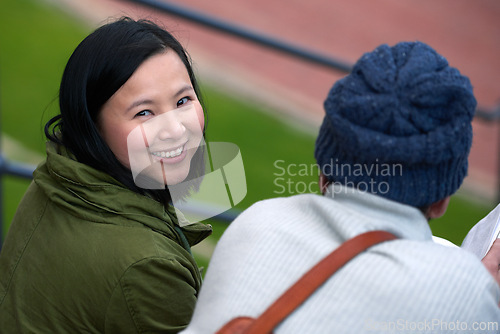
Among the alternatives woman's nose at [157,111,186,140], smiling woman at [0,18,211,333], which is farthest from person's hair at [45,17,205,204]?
woman's nose at [157,111,186,140]

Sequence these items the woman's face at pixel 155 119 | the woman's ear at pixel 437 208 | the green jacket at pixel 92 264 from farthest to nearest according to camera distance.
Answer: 1. the woman's face at pixel 155 119
2. the green jacket at pixel 92 264
3. the woman's ear at pixel 437 208

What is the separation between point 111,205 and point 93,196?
4 centimetres

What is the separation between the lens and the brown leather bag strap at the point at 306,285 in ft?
3.29

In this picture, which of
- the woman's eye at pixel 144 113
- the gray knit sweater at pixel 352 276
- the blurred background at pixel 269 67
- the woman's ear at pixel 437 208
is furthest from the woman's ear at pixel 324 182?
the blurred background at pixel 269 67

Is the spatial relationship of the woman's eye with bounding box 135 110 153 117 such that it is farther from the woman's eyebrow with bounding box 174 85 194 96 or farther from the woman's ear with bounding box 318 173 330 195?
the woman's ear with bounding box 318 173 330 195

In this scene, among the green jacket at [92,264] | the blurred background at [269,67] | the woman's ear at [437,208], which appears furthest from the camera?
the blurred background at [269,67]

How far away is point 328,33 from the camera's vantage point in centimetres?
759

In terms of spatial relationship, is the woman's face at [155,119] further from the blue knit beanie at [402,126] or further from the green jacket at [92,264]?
the blue knit beanie at [402,126]

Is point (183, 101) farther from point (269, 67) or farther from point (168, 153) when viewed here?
point (269, 67)

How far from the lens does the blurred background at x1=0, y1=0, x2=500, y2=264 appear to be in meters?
4.13

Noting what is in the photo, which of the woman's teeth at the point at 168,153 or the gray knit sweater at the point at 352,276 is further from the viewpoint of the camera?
the woman's teeth at the point at 168,153

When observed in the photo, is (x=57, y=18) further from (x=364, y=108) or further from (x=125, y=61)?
(x=364, y=108)

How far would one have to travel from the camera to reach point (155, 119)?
4.98 ft

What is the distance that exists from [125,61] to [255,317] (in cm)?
70
